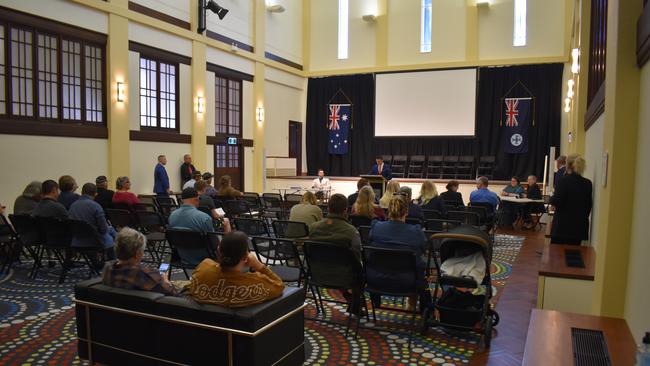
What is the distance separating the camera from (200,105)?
1284 cm

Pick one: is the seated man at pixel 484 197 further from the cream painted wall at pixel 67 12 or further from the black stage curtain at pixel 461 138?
the cream painted wall at pixel 67 12

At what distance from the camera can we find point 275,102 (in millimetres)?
16656

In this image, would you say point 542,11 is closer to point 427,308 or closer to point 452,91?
point 452,91

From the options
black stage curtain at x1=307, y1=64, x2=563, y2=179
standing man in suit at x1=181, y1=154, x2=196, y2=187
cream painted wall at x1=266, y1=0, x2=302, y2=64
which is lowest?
standing man in suit at x1=181, y1=154, x2=196, y2=187

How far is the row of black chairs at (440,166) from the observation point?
15.6m

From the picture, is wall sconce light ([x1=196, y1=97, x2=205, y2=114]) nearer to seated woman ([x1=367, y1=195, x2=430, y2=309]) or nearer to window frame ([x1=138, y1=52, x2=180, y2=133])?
window frame ([x1=138, y1=52, x2=180, y2=133])

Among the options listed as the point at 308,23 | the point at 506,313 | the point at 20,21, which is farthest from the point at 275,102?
the point at 506,313

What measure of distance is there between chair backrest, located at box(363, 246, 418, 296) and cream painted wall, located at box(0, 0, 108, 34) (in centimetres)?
813

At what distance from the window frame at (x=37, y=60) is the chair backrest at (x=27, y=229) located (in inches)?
127

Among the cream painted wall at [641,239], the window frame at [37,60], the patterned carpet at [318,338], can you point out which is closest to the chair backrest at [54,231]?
the patterned carpet at [318,338]

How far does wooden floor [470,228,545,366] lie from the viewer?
3664 millimetres

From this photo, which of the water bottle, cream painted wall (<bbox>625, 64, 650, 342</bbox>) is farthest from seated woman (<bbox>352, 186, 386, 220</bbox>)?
the water bottle

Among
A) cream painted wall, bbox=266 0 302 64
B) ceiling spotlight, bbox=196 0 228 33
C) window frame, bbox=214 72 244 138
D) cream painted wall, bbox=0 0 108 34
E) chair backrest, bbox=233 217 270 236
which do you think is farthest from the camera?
cream painted wall, bbox=266 0 302 64

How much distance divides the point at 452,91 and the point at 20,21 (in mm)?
12173
